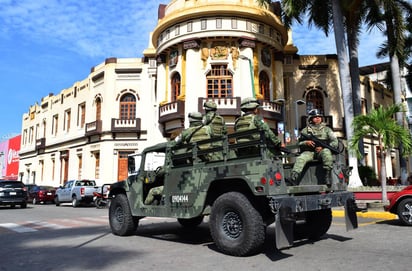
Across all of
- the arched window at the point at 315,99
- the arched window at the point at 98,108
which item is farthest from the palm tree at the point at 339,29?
the arched window at the point at 98,108

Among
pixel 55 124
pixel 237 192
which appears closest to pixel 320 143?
pixel 237 192

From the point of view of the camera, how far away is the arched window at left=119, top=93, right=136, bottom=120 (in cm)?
2795

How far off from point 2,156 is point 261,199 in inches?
2196

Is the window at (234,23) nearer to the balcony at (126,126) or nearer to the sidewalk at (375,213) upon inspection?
the balcony at (126,126)

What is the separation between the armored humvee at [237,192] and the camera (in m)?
5.26

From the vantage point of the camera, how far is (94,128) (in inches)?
1102

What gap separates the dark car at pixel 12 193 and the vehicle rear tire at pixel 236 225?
16701mm

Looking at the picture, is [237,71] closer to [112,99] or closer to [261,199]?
[112,99]

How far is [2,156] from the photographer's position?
2073 inches

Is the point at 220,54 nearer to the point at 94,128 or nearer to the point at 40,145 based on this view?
the point at 94,128

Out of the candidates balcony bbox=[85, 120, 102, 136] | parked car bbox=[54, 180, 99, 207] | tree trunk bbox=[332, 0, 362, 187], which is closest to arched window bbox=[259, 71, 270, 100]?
tree trunk bbox=[332, 0, 362, 187]

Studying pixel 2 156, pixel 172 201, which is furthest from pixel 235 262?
pixel 2 156

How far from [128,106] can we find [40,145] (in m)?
14.9

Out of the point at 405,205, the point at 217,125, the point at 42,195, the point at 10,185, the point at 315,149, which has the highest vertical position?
the point at 217,125
